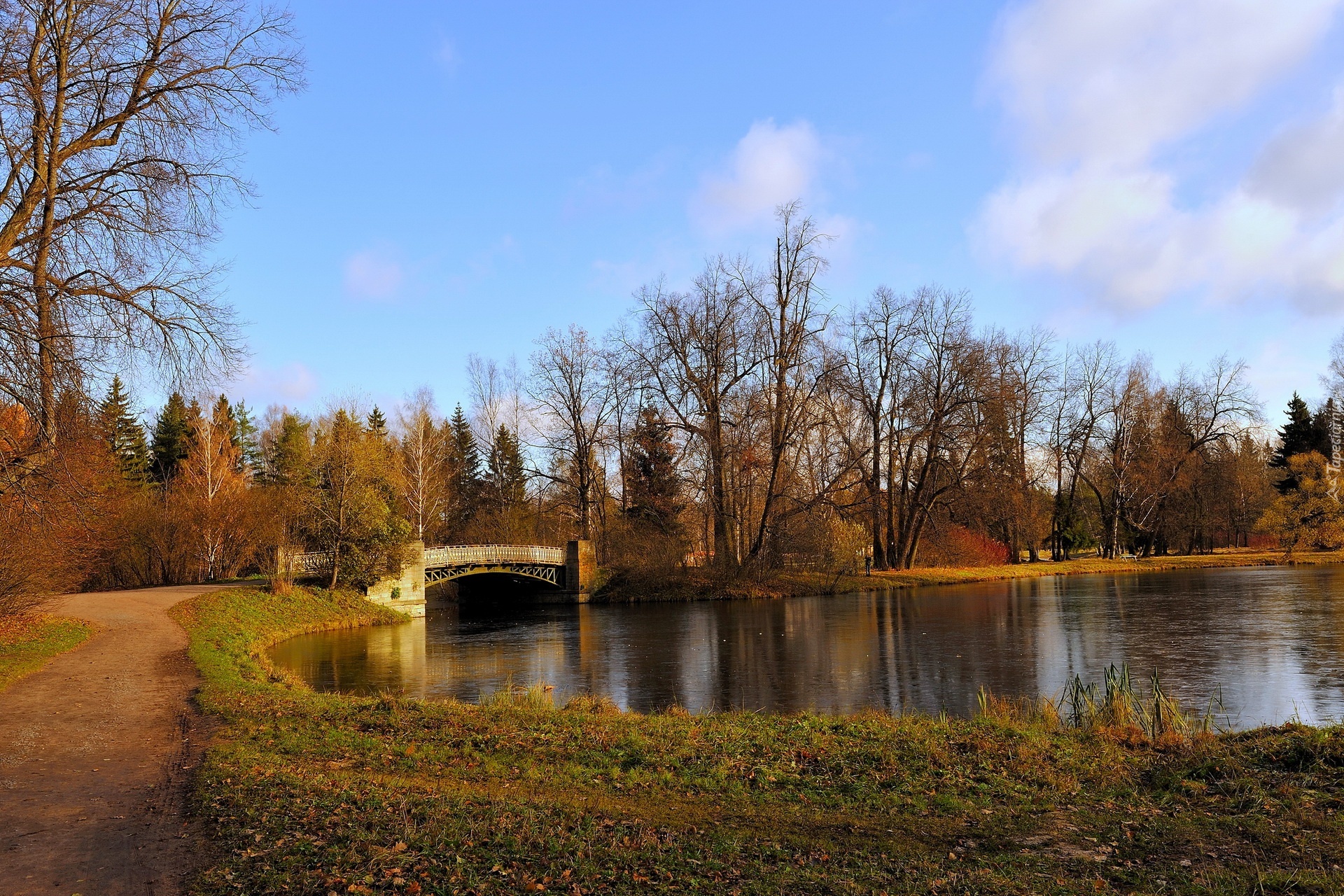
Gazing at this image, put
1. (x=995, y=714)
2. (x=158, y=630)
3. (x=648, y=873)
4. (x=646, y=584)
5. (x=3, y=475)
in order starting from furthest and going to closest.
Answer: (x=646, y=584)
(x=158, y=630)
(x=995, y=714)
(x=3, y=475)
(x=648, y=873)

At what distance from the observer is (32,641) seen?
53.9ft

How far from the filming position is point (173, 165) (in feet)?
39.4

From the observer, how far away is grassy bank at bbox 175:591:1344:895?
5.32m

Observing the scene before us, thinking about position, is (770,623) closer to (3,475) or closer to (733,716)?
(733,716)

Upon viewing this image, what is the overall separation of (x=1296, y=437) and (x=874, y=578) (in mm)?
39656

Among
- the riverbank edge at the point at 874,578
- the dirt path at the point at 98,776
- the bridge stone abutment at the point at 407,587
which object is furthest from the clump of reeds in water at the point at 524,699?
the riverbank edge at the point at 874,578

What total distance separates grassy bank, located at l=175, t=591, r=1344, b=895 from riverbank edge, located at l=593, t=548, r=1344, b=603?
28.0 metres

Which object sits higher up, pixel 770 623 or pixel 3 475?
pixel 3 475

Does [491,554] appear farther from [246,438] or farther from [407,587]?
[246,438]

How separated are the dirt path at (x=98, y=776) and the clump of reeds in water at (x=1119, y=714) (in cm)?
890

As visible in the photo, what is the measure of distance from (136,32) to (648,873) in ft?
40.0

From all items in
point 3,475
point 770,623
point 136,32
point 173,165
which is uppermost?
point 136,32

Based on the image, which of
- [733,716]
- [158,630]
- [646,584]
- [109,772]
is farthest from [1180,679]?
[646,584]

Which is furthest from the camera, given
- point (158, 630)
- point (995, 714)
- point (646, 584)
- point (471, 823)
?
point (646, 584)
